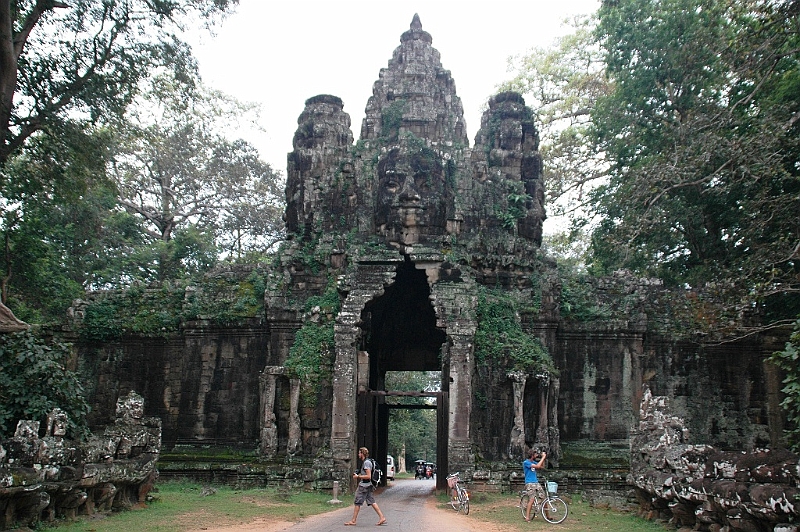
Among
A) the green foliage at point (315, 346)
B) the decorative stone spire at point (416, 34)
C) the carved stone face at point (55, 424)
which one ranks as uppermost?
the decorative stone spire at point (416, 34)

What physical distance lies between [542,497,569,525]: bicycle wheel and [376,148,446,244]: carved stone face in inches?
259

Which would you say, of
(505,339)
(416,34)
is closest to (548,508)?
(505,339)

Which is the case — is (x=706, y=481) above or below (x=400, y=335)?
below

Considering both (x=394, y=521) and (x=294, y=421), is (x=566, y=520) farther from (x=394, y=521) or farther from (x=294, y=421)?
(x=294, y=421)

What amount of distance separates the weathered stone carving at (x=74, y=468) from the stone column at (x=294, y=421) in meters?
3.31

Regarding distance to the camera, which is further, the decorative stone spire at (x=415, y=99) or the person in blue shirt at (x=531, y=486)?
the decorative stone spire at (x=415, y=99)

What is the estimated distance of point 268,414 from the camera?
50.4 feet

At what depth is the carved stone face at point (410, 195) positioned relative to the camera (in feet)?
53.6

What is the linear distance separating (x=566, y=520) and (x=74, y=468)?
6.77m

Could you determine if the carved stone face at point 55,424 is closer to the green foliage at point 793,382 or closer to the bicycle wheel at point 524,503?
the bicycle wheel at point 524,503

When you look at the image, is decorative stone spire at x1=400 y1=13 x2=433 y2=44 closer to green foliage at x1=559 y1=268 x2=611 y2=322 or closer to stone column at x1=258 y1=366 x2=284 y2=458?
green foliage at x1=559 y1=268 x2=611 y2=322

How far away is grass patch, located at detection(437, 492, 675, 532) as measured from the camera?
10422 millimetres

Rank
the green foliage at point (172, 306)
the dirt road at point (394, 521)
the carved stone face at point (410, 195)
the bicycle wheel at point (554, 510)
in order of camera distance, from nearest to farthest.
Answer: the dirt road at point (394, 521) → the bicycle wheel at point (554, 510) → the carved stone face at point (410, 195) → the green foliage at point (172, 306)

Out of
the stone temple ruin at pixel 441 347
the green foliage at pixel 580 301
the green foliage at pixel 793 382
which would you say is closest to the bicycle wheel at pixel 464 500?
the stone temple ruin at pixel 441 347
